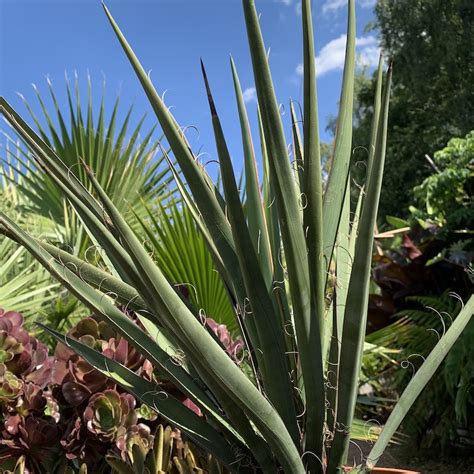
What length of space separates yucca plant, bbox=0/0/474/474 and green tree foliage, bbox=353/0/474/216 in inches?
557

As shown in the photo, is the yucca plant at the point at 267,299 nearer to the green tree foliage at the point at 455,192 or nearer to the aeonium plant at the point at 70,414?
the aeonium plant at the point at 70,414

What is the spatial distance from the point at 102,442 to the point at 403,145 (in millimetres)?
16811

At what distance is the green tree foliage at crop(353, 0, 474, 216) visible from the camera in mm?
15133

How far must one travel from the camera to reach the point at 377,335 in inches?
105

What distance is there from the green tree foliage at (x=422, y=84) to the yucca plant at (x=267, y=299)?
Answer: 1416 cm

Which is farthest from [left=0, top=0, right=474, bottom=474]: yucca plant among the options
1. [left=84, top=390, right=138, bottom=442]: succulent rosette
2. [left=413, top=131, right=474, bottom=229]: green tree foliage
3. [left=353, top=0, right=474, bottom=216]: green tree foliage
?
[left=353, top=0, right=474, bottom=216]: green tree foliage

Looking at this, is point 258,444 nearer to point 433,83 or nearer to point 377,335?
point 377,335

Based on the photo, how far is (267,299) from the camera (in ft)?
3.14

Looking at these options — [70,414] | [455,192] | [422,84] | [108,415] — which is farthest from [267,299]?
[422,84]

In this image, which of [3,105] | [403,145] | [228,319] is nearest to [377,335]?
[228,319]

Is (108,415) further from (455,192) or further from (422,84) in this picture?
(422,84)

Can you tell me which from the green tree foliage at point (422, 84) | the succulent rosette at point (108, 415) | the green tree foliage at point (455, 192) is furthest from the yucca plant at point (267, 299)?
the green tree foliage at point (422, 84)

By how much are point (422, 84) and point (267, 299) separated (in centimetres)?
1697

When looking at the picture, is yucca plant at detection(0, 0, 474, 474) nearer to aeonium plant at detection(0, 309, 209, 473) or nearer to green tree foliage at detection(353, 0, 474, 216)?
aeonium plant at detection(0, 309, 209, 473)
